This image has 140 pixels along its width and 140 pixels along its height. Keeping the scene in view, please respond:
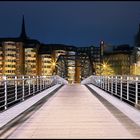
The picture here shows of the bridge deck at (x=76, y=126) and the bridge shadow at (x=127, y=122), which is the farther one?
the bridge shadow at (x=127, y=122)

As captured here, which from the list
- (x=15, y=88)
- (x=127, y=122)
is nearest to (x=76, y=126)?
(x=127, y=122)

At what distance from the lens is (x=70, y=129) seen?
10.2m

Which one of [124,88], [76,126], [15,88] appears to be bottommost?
[76,126]

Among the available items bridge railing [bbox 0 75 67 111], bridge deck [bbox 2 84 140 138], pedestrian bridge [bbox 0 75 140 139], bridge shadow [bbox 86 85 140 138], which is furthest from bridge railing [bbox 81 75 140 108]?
bridge railing [bbox 0 75 67 111]

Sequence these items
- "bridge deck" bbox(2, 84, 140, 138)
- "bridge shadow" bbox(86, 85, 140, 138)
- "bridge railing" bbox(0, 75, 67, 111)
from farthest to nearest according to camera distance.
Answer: "bridge railing" bbox(0, 75, 67, 111) → "bridge shadow" bbox(86, 85, 140, 138) → "bridge deck" bbox(2, 84, 140, 138)

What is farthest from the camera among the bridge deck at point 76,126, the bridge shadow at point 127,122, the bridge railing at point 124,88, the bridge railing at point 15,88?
the bridge railing at point 124,88

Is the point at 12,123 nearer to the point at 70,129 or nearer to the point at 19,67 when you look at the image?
the point at 70,129

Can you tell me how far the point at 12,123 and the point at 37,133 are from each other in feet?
5.69

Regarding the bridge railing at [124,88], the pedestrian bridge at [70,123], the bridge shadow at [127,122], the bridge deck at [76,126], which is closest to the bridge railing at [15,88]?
the pedestrian bridge at [70,123]

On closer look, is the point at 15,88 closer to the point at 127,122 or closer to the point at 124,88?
the point at 127,122

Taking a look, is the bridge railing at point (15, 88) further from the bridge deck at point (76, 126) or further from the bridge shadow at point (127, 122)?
the bridge shadow at point (127, 122)

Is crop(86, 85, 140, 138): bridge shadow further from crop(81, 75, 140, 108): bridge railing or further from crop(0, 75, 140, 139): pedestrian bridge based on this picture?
crop(81, 75, 140, 108): bridge railing

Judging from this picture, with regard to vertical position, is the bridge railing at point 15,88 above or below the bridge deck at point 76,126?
above

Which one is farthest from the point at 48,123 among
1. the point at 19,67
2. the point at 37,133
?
the point at 19,67
